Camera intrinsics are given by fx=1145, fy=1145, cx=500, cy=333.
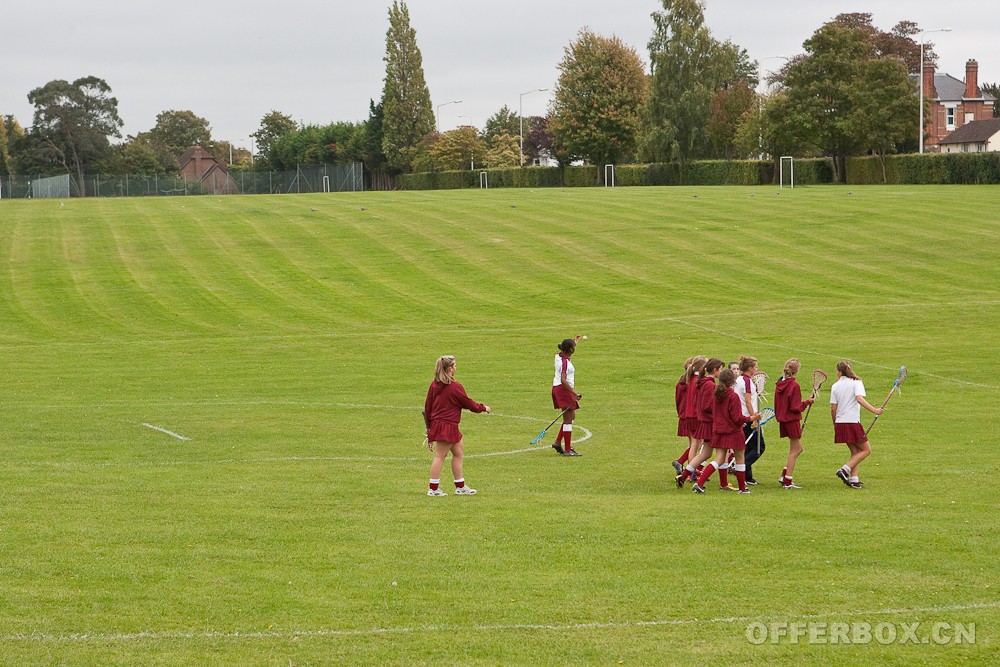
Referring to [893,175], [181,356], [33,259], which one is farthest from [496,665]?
[893,175]

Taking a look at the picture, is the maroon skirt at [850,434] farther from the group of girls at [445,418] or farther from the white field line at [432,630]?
the white field line at [432,630]

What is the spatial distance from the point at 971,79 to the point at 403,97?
6901 centimetres

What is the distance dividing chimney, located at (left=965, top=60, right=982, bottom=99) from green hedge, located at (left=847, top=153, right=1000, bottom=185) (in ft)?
185

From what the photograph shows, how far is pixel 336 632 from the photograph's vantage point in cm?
Answer: 976

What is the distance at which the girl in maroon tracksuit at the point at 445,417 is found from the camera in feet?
52.9

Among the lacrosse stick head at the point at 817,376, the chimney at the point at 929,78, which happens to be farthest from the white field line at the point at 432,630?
the chimney at the point at 929,78

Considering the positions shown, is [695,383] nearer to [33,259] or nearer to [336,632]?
[336,632]

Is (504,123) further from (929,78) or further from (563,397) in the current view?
(563,397)

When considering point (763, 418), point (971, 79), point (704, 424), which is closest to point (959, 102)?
point (971, 79)

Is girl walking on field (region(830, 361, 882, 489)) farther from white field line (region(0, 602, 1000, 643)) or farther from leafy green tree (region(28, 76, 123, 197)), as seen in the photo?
leafy green tree (region(28, 76, 123, 197))

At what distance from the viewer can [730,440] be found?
16.7 m

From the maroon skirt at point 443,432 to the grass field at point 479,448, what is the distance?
91cm

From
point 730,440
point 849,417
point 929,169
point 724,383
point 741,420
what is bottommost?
point 730,440

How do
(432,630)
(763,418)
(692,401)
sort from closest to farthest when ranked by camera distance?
(432,630)
(692,401)
(763,418)
